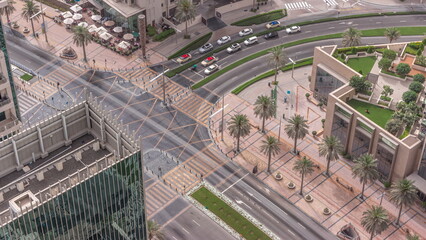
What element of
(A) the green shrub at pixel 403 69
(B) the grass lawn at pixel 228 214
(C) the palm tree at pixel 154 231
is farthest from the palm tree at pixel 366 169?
(C) the palm tree at pixel 154 231

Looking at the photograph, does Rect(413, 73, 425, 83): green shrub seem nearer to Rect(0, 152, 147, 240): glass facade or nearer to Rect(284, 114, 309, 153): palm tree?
Rect(284, 114, 309, 153): palm tree

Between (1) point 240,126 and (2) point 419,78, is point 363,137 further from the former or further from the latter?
(1) point 240,126

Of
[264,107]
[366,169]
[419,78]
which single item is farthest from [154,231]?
[419,78]

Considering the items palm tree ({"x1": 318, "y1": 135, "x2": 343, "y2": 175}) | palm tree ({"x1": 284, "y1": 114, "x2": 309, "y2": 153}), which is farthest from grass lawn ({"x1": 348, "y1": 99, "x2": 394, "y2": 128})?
palm tree ({"x1": 284, "y1": 114, "x2": 309, "y2": 153})

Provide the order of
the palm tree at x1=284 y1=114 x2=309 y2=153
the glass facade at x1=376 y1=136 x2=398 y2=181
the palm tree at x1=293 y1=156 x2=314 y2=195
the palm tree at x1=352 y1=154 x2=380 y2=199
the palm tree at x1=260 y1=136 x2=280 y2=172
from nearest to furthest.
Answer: the palm tree at x1=352 y1=154 x2=380 y2=199, the palm tree at x1=293 y1=156 x2=314 y2=195, the glass facade at x1=376 y1=136 x2=398 y2=181, the palm tree at x1=260 y1=136 x2=280 y2=172, the palm tree at x1=284 y1=114 x2=309 y2=153

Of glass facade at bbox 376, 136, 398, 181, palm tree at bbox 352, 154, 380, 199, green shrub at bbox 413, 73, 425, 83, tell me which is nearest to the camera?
palm tree at bbox 352, 154, 380, 199

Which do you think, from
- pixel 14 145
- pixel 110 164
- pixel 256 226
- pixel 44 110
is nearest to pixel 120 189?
pixel 110 164

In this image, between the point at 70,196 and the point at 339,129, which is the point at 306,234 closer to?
the point at 339,129
